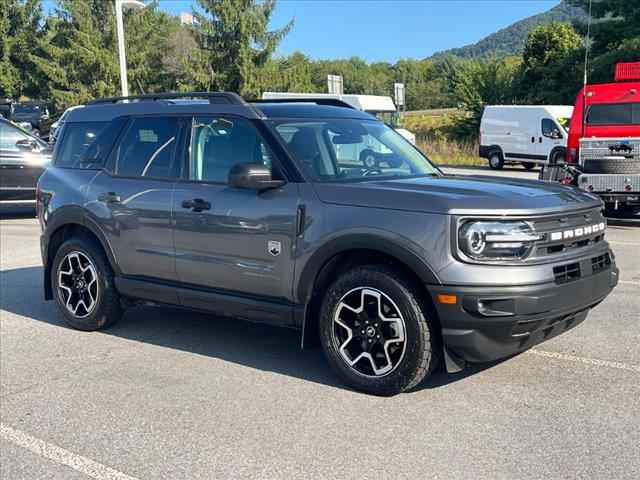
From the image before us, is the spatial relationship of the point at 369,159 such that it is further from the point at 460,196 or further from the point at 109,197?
the point at 109,197

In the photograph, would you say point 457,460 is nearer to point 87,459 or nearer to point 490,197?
point 490,197

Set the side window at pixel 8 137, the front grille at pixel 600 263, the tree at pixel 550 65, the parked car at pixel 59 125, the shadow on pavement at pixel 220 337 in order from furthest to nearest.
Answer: the tree at pixel 550 65, the side window at pixel 8 137, the parked car at pixel 59 125, the shadow on pavement at pixel 220 337, the front grille at pixel 600 263

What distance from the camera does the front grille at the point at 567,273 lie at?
4.04m

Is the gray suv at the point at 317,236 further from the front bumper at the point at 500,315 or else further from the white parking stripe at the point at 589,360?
the white parking stripe at the point at 589,360

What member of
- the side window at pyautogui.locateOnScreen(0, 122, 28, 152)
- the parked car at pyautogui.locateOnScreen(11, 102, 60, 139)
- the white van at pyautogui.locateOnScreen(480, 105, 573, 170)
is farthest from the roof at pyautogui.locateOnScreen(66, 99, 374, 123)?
the parked car at pyautogui.locateOnScreen(11, 102, 60, 139)

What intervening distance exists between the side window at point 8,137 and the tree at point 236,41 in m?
28.7

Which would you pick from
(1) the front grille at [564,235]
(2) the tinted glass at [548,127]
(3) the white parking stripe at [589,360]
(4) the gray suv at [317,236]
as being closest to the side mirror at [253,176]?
(4) the gray suv at [317,236]

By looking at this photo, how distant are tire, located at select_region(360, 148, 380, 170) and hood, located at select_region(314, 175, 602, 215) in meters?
0.37

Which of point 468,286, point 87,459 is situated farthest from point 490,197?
point 87,459

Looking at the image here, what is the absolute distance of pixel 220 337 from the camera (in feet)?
19.0

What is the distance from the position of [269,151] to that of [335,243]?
3.01ft

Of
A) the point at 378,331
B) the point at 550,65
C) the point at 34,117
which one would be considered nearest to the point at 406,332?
the point at 378,331

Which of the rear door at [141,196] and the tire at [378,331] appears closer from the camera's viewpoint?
the tire at [378,331]

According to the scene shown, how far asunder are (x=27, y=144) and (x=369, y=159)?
389 inches
